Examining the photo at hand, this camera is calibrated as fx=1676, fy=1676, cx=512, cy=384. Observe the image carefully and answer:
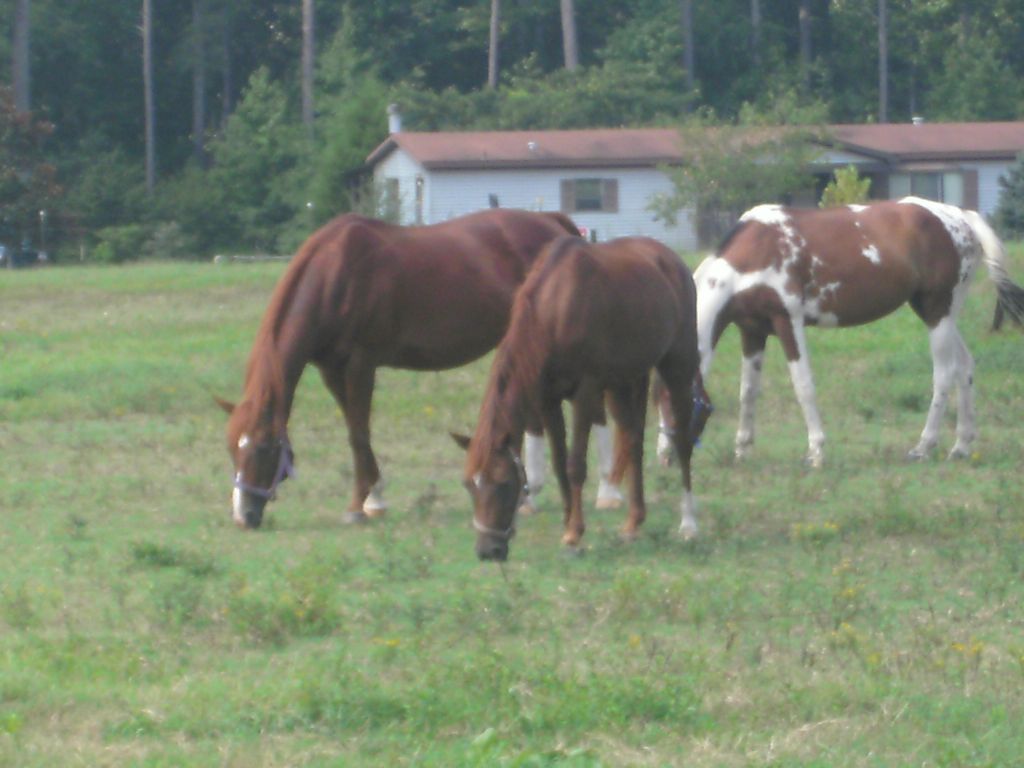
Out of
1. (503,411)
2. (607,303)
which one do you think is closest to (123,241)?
(607,303)

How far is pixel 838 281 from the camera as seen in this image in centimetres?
1230

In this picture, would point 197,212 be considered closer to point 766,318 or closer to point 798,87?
point 798,87

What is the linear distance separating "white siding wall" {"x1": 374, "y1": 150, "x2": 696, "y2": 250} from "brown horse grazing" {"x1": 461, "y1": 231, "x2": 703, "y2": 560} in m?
32.8

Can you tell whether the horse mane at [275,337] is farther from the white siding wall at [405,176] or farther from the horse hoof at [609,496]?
the white siding wall at [405,176]

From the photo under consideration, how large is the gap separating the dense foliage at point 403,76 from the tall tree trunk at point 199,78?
104mm

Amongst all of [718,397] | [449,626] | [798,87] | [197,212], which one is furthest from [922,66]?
[449,626]

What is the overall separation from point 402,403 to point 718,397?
2973 millimetres

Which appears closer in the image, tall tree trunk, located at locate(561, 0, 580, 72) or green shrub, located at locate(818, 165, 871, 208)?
green shrub, located at locate(818, 165, 871, 208)

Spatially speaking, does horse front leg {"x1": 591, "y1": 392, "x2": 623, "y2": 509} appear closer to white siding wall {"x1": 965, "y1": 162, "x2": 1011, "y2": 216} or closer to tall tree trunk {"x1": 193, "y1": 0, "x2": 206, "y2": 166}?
white siding wall {"x1": 965, "y1": 162, "x2": 1011, "y2": 216}

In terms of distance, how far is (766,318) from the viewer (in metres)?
12.3

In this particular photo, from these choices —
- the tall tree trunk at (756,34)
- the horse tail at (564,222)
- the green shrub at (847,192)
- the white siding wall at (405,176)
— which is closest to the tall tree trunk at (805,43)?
the tall tree trunk at (756,34)

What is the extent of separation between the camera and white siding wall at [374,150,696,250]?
141 ft

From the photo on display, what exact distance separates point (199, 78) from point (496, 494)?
52761 millimetres

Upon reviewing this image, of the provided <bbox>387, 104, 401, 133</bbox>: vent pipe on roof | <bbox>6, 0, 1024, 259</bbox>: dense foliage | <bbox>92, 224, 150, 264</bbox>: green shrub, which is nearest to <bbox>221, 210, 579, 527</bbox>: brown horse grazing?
<bbox>92, 224, 150, 264</bbox>: green shrub
